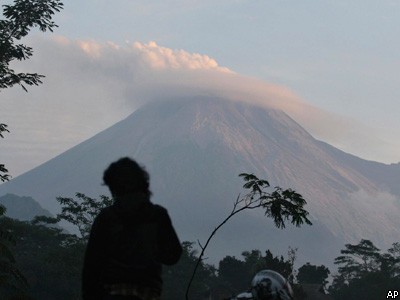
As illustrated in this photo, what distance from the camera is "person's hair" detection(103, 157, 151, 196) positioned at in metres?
5.16

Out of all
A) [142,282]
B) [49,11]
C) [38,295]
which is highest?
[38,295]

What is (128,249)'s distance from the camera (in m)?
4.99

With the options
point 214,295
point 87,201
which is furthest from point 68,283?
point 214,295

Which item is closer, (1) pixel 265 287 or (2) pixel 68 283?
(1) pixel 265 287

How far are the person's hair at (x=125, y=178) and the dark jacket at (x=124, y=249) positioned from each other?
9 centimetres

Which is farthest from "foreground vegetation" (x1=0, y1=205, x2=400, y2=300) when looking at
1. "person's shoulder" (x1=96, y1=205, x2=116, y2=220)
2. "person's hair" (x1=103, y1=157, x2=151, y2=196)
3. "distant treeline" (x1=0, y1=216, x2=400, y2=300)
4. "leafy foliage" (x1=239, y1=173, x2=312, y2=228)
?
"person's shoulder" (x1=96, y1=205, x2=116, y2=220)

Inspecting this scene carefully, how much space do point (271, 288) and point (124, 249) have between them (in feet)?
3.87

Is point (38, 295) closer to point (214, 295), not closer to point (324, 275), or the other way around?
point (214, 295)

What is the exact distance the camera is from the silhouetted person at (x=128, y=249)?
4.96 metres

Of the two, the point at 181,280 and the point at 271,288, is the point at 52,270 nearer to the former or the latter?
the point at 181,280

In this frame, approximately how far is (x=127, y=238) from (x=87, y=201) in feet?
206

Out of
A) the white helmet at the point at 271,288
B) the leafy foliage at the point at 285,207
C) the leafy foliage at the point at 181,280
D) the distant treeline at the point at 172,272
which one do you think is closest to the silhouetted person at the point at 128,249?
the white helmet at the point at 271,288

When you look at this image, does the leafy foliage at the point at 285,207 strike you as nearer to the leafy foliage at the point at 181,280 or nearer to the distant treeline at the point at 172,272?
the distant treeline at the point at 172,272

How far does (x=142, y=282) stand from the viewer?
16.3ft
